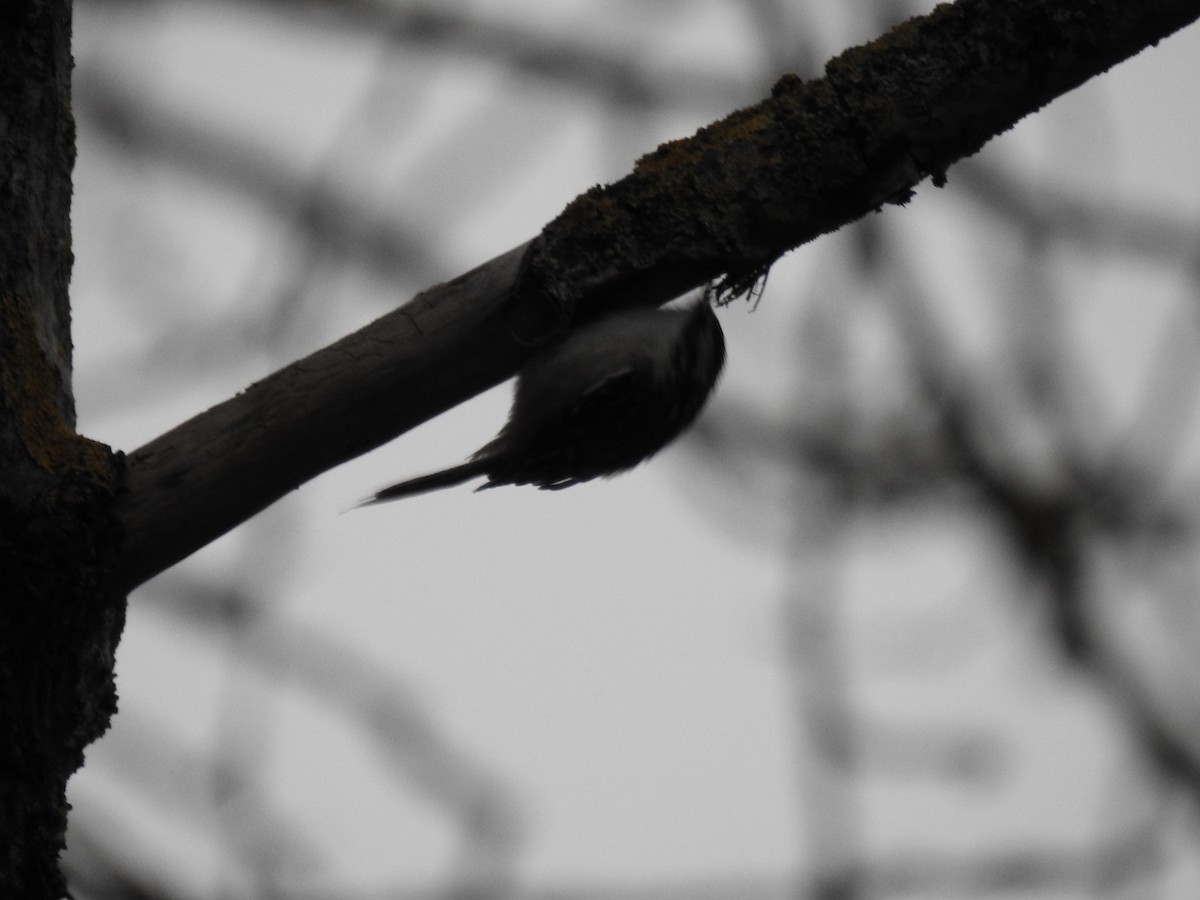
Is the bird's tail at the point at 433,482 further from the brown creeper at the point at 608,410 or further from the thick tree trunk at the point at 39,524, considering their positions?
the thick tree trunk at the point at 39,524

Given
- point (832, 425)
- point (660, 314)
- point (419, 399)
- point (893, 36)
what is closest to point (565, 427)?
point (660, 314)

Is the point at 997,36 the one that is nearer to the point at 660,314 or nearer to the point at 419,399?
the point at 660,314

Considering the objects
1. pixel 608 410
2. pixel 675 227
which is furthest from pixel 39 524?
pixel 608 410

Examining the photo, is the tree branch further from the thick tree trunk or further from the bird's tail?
the bird's tail

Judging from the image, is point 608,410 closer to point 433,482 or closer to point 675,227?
point 433,482

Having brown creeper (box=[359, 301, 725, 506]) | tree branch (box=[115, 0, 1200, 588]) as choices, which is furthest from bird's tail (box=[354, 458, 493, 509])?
tree branch (box=[115, 0, 1200, 588])

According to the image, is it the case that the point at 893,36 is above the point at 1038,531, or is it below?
above

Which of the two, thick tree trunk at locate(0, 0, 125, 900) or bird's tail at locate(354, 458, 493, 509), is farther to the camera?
bird's tail at locate(354, 458, 493, 509)
